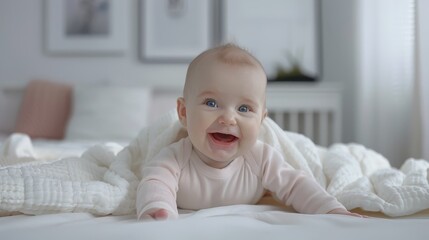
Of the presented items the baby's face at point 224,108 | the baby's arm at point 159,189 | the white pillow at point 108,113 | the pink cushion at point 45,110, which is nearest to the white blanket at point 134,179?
the baby's arm at point 159,189

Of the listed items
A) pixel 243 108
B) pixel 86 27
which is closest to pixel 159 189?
pixel 243 108

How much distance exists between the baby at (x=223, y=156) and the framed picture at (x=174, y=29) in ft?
7.59

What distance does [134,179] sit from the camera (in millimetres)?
866

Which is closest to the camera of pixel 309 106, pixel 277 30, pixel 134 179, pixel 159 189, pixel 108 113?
pixel 159 189

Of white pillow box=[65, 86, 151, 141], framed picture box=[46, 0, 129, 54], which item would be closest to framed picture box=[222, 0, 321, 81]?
framed picture box=[46, 0, 129, 54]

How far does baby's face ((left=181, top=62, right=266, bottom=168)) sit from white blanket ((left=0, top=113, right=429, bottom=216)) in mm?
146

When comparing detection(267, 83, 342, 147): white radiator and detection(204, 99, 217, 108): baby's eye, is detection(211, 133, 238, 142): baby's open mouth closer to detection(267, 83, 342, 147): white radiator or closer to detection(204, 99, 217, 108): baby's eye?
detection(204, 99, 217, 108): baby's eye

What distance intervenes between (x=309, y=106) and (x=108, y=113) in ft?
3.62

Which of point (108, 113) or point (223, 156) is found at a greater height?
point (223, 156)

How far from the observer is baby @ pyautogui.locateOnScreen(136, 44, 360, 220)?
0.79 metres

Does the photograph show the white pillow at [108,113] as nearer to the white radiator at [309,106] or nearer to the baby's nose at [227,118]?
the white radiator at [309,106]

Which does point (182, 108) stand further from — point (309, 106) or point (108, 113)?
point (309, 106)

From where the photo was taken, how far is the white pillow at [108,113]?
247 centimetres

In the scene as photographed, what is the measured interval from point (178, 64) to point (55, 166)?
2368 mm
